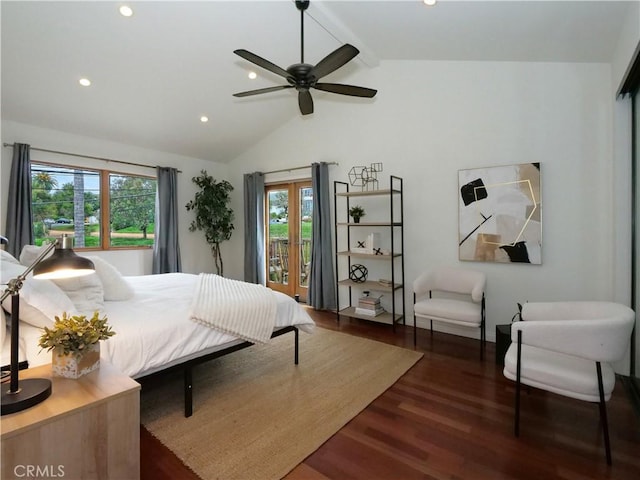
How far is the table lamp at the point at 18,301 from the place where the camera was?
1.22 m

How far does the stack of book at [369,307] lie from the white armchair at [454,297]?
2.07 feet

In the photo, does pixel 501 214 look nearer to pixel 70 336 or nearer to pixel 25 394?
pixel 70 336

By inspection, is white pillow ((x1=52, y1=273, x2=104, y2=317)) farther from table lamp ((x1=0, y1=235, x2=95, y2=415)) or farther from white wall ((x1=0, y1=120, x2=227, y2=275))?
white wall ((x1=0, y1=120, x2=227, y2=275))

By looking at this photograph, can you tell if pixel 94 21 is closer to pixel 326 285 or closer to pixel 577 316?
pixel 326 285

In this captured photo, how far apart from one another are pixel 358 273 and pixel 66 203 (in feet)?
13.5

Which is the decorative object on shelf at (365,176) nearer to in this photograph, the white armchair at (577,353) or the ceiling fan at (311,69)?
the ceiling fan at (311,69)

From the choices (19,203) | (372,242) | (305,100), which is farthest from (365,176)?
(19,203)

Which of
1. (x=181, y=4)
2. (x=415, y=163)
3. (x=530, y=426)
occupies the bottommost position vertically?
(x=530, y=426)

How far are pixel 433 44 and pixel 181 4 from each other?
244 centimetres

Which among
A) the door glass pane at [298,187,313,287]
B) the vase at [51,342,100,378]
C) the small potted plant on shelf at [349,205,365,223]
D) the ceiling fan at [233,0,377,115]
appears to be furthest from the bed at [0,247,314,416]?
the door glass pane at [298,187,313,287]

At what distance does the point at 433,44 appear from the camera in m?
3.36

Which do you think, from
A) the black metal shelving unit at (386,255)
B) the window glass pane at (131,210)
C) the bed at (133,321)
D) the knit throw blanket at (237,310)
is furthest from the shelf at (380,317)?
the window glass pane at (131,210)

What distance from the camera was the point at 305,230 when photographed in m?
5.45

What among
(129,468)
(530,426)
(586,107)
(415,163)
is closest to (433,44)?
(415,163)
